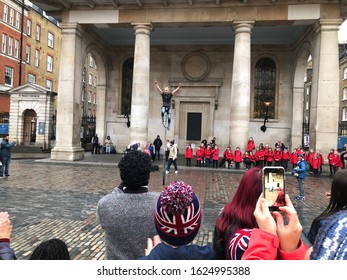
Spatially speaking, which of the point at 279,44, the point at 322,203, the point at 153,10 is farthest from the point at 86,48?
the point at 322,203

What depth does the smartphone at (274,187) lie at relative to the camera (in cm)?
184

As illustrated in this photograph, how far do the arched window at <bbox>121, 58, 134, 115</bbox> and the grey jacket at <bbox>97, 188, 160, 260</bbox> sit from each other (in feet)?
78.1

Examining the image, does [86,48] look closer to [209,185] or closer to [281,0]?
[281,0]

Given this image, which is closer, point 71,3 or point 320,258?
point 320,258

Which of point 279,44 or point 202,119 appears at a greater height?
point 279,44

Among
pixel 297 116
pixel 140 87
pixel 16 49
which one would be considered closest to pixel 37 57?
pixel 16 49

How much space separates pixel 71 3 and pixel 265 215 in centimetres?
1975

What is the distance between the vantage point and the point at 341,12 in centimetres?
1695

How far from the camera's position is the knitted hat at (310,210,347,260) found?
1555 millimetres

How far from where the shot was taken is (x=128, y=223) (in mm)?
2414

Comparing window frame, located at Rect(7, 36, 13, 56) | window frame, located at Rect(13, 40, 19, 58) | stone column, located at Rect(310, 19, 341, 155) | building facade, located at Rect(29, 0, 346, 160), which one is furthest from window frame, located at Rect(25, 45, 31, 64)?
stone column, located at Rect(310, 19, 341, 155)

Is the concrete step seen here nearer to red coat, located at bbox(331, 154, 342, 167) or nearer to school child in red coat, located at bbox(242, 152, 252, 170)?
school child in red coat, located at bbox(242, 152, 252, 170)
